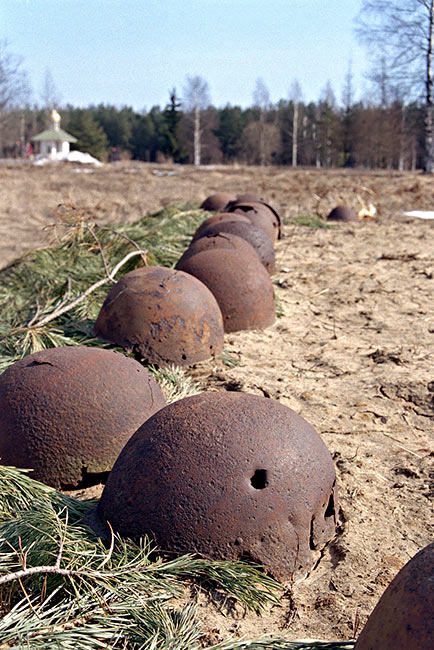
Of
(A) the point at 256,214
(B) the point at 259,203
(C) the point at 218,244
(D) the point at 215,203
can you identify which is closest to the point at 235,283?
(C) the point at 218,244

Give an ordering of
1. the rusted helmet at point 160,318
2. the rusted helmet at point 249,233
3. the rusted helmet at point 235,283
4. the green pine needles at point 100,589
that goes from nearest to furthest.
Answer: the green pine needles at point 100,589
the rusted helmet at point 160,318
the rusted helmet at point 235,283
the rusted helmet at point 249,233

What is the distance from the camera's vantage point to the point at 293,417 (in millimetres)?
3209

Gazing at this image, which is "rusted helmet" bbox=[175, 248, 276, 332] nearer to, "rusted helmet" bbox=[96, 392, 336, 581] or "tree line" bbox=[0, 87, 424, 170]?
"rusted helmet" bbox=[96, 392, 336, 581]

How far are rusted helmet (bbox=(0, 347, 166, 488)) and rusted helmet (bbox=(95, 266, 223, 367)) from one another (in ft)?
4.70

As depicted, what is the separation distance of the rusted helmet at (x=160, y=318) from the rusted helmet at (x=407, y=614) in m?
3.52

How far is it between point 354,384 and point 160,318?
5.81ft

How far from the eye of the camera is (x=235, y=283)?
657 centimetres

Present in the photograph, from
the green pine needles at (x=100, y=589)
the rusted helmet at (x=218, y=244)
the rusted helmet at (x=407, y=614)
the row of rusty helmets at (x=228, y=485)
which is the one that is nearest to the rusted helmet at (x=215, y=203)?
the rusted helmet at (x=218, y=244)

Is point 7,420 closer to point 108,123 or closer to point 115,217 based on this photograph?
point 115,217

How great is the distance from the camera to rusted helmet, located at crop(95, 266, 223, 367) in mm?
5289

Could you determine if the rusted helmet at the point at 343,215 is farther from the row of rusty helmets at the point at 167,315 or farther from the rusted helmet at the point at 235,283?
the row of rusty helmets at the point at 167,315

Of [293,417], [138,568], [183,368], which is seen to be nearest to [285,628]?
[138,568]

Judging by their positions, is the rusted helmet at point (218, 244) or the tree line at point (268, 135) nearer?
the rusted helmet at point (218, 244)

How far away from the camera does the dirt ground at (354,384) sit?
2916mm
